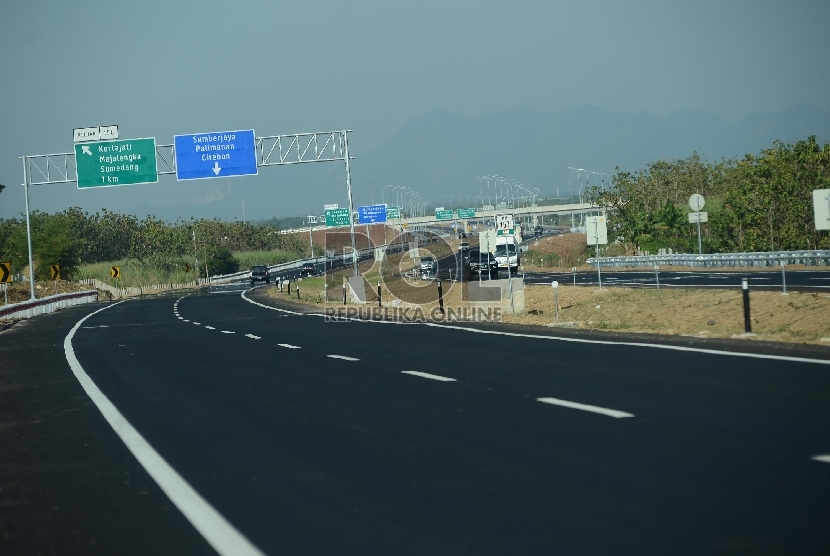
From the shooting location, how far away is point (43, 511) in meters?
8.09

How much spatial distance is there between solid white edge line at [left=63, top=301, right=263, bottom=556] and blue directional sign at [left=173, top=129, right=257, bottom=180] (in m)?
40.4

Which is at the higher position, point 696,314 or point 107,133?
point 107,133

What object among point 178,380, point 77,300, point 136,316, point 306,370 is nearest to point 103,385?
point 178,380

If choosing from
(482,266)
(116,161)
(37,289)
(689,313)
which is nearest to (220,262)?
(37,289)

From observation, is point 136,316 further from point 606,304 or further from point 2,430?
point 2,430

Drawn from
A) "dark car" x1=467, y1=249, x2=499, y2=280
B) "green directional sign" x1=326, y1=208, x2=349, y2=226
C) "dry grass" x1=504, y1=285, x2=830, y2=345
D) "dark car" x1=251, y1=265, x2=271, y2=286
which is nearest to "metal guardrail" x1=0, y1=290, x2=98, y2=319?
"dark car" x1=251, y1=265, x2=271, y2=286

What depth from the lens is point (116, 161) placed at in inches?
2126

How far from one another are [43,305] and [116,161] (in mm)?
14207

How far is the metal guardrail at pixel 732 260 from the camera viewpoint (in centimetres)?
4991

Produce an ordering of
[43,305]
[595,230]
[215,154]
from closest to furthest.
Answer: [595,230] < [215,154] < [43,305]

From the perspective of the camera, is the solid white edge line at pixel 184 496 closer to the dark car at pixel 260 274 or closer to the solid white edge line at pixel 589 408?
the solid white edge line at pixel 589 408

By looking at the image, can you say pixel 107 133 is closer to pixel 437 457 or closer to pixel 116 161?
pixel 116 161

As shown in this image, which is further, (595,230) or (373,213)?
(373,213)

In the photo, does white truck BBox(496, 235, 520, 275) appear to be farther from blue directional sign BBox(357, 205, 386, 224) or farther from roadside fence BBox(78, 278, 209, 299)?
roadside fence BBox(78, 278, 209, 299)
